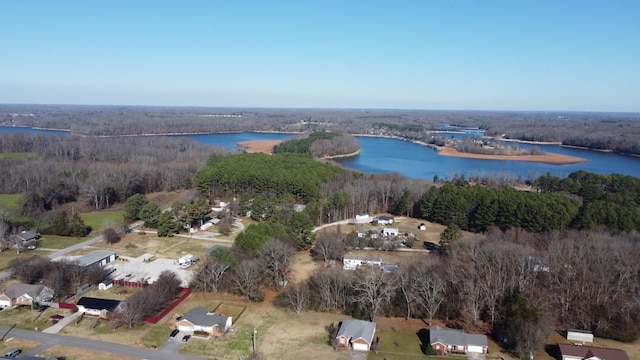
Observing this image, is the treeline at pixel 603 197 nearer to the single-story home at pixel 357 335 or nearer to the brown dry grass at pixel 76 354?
the single-story home at pixel 357 335

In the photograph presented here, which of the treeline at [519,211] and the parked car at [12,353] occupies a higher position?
the treeline at [519,211]

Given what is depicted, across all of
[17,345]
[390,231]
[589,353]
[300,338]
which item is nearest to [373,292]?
[300,338]

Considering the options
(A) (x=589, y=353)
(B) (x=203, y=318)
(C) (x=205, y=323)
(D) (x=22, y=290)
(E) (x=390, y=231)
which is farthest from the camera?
(E) (x=390, y=231)

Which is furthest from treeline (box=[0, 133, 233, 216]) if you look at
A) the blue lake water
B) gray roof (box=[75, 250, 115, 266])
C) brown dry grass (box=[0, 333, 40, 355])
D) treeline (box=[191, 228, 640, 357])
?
the blue lake water

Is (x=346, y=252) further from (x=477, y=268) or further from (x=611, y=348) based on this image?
(x=611, y=348)

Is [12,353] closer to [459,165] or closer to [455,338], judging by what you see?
[455,338]

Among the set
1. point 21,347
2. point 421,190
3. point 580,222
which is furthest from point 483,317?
point 421,190

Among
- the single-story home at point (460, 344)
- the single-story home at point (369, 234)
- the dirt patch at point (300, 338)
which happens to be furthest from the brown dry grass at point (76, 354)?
the single-story home at point (369, 234)
